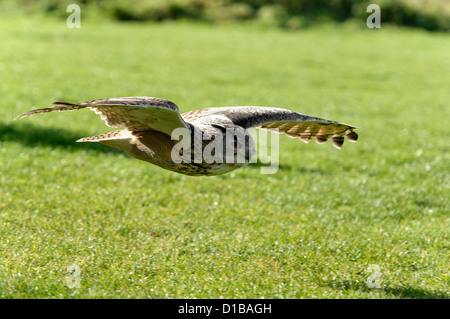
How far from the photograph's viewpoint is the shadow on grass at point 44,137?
10734 millimetres

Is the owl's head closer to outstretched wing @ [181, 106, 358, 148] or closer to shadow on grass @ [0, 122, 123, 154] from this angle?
outstretched wing @ [181, 106, 358, 148]

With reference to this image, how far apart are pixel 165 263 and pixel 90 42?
20.9 meters

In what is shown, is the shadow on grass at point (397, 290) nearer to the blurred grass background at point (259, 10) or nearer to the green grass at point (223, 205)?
the green grass at point (223, 205)

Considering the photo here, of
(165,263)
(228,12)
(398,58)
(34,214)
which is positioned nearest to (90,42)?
(228,12)

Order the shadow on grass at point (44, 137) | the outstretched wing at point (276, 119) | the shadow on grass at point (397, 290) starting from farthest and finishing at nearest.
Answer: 1. the shadow on grass at point (44, 137)
2. the outstretched wing at point (276, 119)
3. the shadow on grass at point (397, 290)

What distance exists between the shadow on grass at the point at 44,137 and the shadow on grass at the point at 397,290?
19.2 feet

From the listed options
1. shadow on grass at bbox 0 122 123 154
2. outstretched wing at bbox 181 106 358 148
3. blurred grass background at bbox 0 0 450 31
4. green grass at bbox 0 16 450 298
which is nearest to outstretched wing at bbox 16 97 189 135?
outstretched wing at bbox 181 106 358 148

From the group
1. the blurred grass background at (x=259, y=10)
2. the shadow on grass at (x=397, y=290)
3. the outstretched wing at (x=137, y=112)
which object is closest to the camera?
the outstretched wing at (x=137, y=112)

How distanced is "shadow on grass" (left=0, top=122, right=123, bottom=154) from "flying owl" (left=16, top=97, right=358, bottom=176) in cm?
448

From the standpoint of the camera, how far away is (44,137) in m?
11.0

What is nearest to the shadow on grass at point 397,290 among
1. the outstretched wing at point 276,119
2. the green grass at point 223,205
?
the green grass at point 223,205

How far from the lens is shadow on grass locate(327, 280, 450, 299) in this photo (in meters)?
5.81
